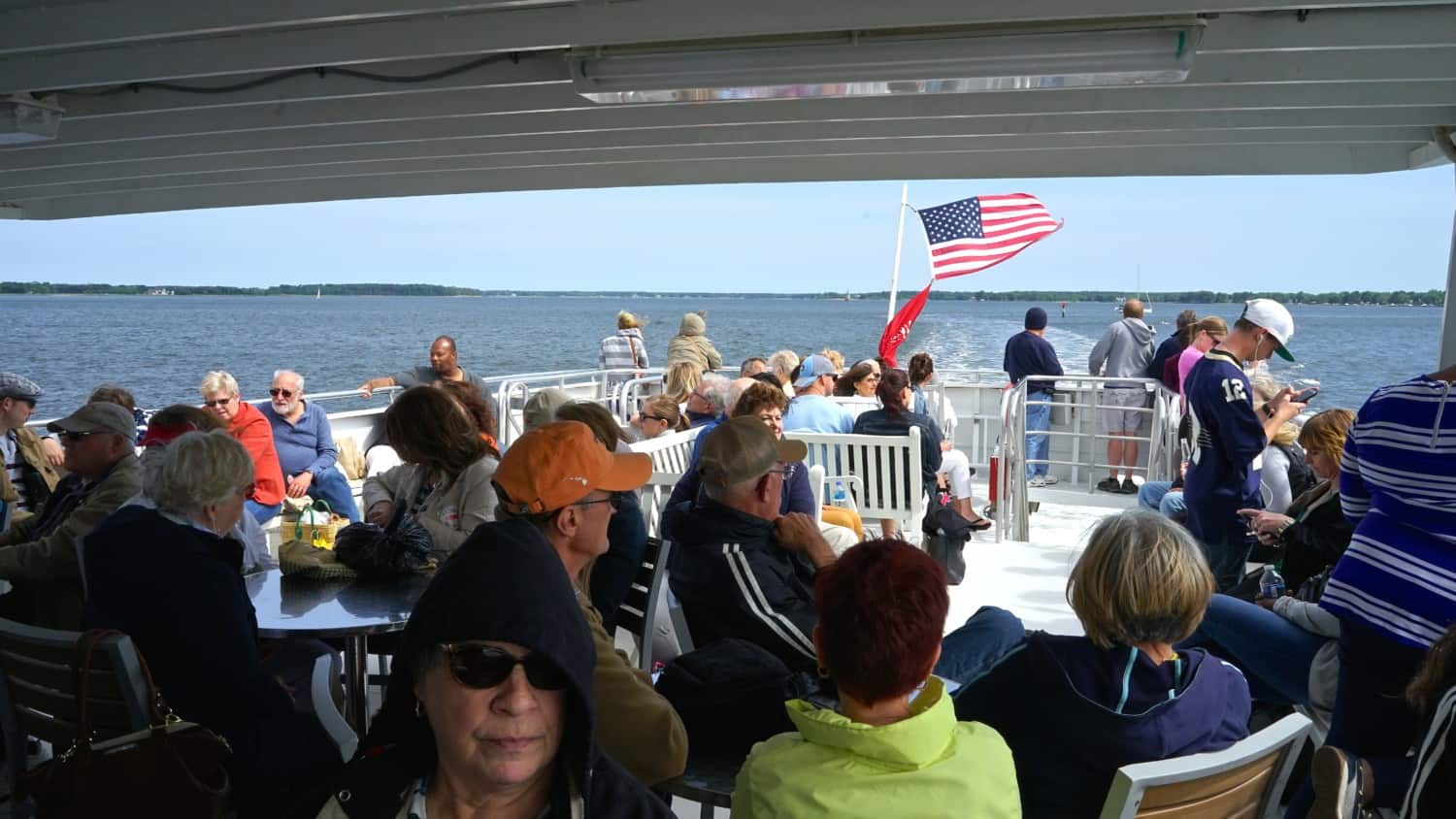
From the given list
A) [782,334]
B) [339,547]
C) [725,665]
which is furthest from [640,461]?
[782,334]

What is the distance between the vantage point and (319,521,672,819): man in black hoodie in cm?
140

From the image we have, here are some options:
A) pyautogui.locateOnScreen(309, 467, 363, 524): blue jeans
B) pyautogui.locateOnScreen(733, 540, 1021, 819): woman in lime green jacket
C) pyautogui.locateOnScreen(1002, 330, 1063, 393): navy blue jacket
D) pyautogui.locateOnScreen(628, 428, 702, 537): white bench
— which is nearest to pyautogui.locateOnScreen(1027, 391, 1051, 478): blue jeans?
pyautogui.locateOnScreen(1002, 330, 1063, 393): navy blue jacket

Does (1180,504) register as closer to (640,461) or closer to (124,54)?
(640,461)

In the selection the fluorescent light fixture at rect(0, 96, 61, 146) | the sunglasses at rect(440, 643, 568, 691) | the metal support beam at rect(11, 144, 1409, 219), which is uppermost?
the fluorescent light fixture at rect(0, 96, 61, 146)

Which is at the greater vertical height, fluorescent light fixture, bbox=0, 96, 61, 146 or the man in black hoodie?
fluorescent light fixture, bbox=0, 96, 61, 146

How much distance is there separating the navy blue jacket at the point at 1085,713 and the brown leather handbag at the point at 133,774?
154 cm

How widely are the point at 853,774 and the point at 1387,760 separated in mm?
1684

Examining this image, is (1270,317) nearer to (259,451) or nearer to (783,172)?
(783,172)

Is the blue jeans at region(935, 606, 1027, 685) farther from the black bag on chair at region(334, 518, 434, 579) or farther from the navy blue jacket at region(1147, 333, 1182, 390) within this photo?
A: the navy blue jacket at region(1147, 333, 1182, 390)

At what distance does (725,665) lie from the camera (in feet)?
8.05

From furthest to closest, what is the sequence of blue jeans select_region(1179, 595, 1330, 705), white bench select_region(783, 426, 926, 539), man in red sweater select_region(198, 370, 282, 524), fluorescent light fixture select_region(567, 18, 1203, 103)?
white bench select_region(783, 426, 926, 539), man in red sweater select_region(198, 370, 282, 524), fluorescent light fixture select_region(567, 18, 1203, 103), blue jeans select_region(1179, 595, 1330, 705)

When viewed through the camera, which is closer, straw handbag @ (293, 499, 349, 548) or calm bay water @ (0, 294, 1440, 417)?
straw handbag @ (293, 499, 349, 548)

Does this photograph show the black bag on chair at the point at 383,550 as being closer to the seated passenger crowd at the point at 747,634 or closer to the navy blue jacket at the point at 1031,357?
the seated passenger crowd at the point at 747,634

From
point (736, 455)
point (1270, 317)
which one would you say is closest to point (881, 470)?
point (1270, 317)
